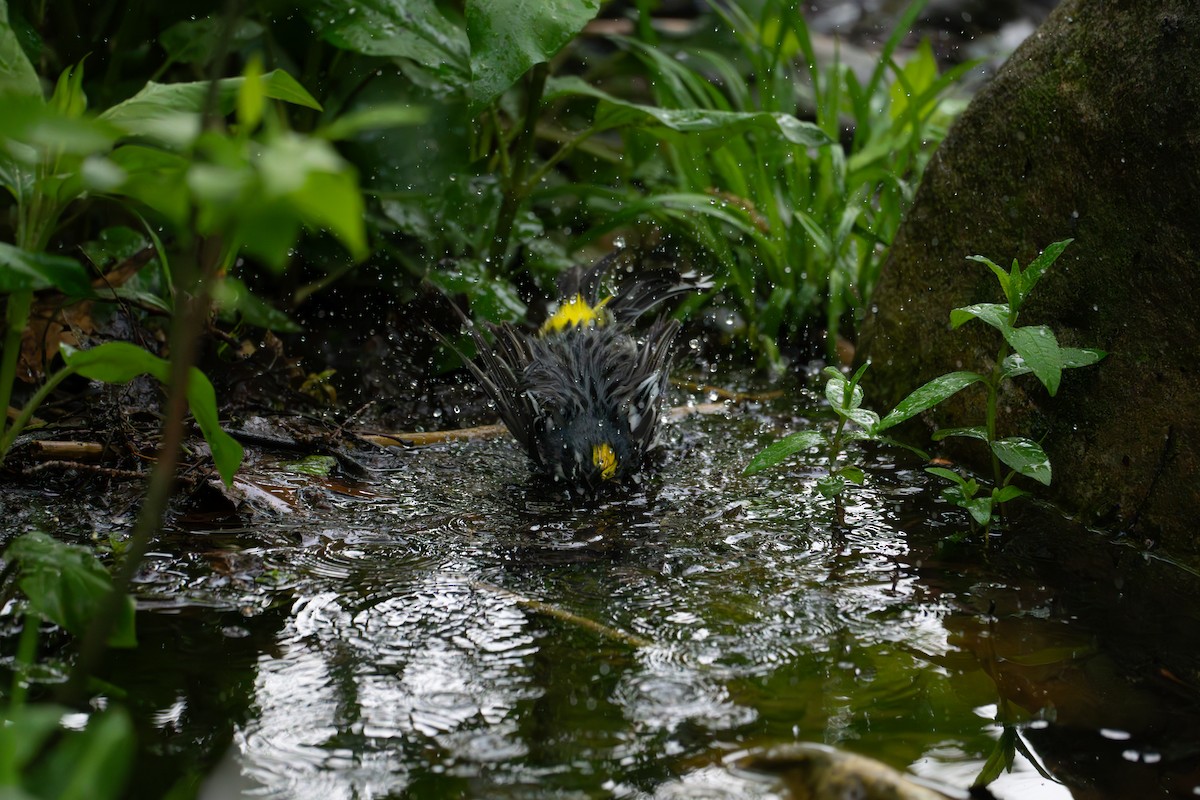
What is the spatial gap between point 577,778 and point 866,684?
677 mm

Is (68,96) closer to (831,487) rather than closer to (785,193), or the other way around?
(831,487)

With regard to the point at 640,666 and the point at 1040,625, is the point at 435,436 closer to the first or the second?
the point at 640,666

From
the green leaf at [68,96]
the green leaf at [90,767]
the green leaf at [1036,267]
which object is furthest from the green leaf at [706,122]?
the green leaf at [90,767]

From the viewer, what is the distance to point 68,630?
1906 millimetres

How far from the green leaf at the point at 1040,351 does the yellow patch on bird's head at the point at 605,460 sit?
126cm

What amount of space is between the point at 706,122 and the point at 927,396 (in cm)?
152

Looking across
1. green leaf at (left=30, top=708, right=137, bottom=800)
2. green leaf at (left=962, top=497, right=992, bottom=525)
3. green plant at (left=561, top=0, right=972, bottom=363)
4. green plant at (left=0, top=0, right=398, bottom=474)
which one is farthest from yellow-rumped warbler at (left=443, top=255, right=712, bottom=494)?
green leaf at (left=30, top=708, right=137, bottom=800)

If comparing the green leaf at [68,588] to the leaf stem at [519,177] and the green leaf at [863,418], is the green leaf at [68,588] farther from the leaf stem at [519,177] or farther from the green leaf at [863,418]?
the leaf stem at [519,177]

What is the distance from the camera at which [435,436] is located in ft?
13.2

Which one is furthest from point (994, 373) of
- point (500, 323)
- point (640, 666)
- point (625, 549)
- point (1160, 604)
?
point (500, 323)

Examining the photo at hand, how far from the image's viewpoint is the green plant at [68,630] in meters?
1.33

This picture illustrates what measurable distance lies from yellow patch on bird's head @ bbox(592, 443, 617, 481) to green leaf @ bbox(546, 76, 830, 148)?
122 cm

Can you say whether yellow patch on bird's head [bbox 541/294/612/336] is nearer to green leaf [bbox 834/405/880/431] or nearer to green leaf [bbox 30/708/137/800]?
green leaf [bbox 834/405/880/431]

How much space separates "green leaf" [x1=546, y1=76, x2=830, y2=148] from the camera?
3951 mm
